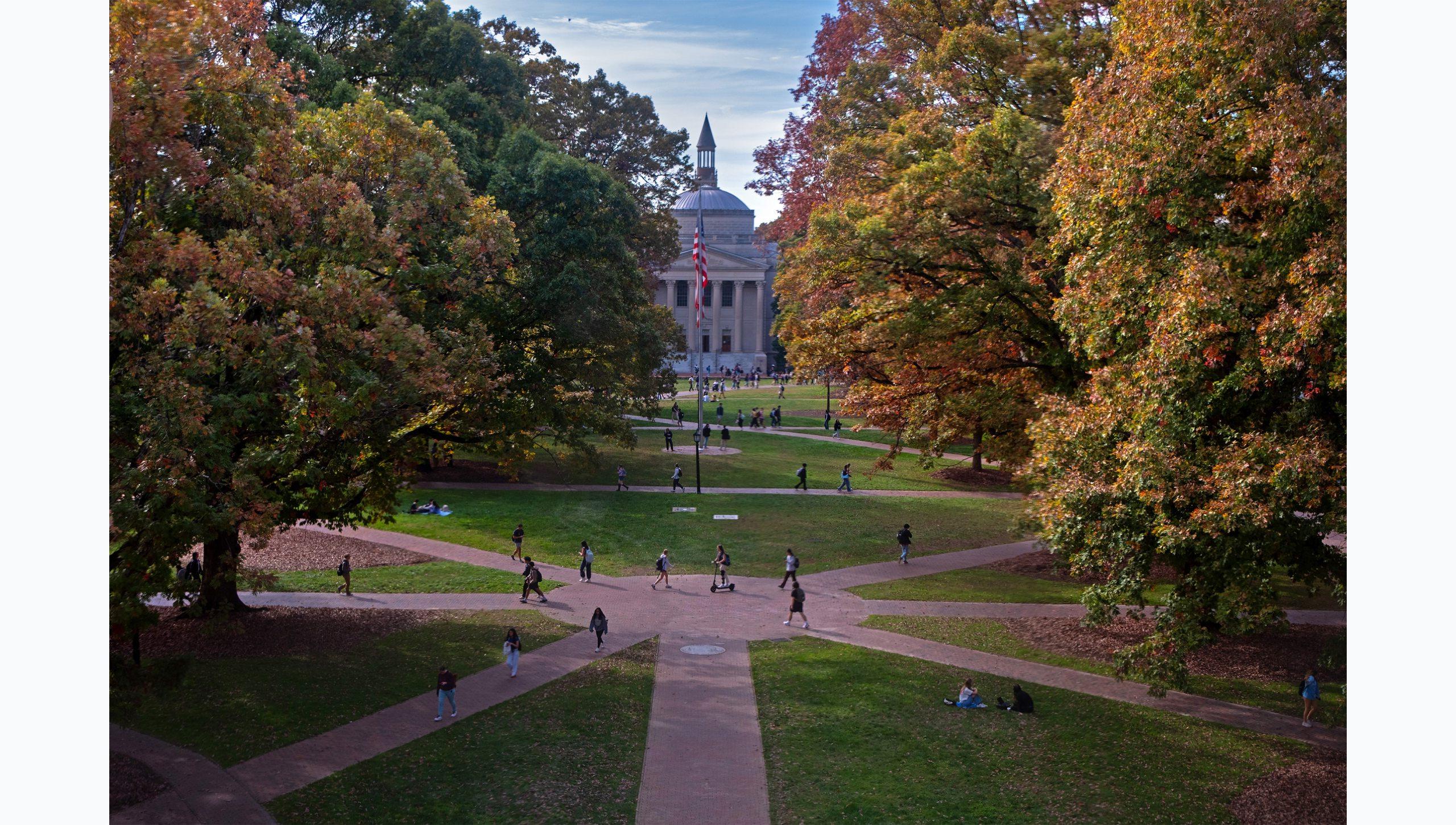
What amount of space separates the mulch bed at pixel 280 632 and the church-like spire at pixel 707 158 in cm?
11550

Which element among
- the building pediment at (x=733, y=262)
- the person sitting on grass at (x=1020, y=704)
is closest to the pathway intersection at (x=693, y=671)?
the person sitting on grass at (x=1020, y=704)

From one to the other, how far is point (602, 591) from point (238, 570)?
9.96 m

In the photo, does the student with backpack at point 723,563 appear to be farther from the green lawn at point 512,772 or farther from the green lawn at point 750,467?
the green lawn at point 750,467

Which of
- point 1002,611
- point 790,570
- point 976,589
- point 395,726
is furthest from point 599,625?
point 976,589

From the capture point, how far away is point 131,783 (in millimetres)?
13203

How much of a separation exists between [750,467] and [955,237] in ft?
76.2

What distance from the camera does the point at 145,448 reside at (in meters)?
11.5

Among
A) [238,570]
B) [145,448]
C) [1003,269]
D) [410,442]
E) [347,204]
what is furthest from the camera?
[1003,269]

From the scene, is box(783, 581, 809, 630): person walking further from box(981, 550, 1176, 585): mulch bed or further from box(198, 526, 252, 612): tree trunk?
box(198, 526, 252, 612): tree trunk

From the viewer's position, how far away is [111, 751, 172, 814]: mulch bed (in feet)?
41.7

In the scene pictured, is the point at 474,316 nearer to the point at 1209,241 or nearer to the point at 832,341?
the point at 832,341

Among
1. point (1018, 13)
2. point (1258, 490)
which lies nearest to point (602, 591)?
point (1258, 490)

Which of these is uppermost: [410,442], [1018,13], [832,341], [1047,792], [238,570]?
[1018,13]

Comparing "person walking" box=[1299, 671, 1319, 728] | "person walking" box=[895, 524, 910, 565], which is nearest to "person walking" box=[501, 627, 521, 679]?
"person walking" box=[895, 524, 910, 565]
